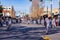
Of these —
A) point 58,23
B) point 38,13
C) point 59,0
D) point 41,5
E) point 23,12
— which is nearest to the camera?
point 58,23

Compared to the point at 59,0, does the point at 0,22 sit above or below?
below

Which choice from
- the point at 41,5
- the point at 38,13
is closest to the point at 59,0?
the point at 41,5

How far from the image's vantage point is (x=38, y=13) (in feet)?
330

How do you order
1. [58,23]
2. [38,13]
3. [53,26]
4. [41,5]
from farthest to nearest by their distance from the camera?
[38,13], [41,5], [58,23], [53,26]

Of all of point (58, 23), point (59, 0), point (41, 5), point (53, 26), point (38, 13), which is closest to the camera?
point (53, 26)

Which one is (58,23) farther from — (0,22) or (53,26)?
(0,22)

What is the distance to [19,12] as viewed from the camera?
16600cm

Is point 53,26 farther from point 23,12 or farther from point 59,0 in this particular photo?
point 23,12

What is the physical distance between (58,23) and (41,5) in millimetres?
46436

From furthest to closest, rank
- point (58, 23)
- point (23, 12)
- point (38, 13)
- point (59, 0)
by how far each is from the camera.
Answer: point (23, 12), point (38, 13), point (59, 0), point (58, 23)

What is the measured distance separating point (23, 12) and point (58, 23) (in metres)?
118

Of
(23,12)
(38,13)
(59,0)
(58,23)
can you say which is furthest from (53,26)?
(23,12)

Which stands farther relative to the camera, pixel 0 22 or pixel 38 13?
pixel 38 13

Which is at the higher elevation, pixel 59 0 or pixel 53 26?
pixel 59 0
